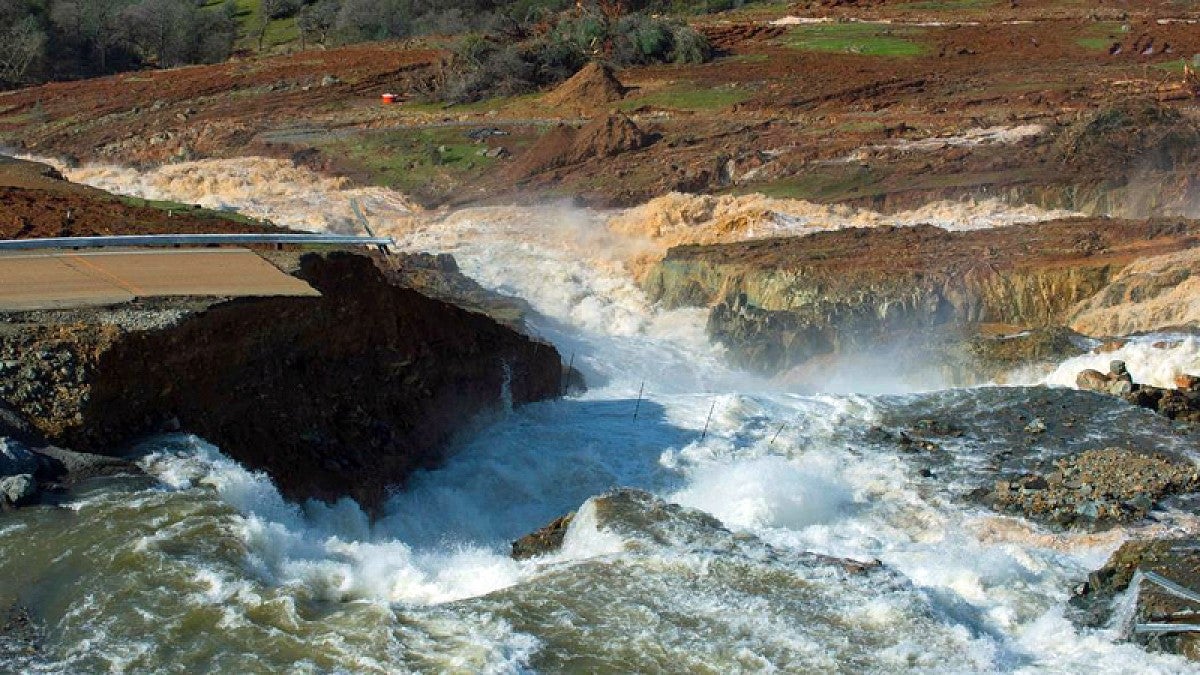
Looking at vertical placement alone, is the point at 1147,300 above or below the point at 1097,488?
above

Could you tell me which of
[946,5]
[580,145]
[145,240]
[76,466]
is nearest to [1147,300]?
[145,240]

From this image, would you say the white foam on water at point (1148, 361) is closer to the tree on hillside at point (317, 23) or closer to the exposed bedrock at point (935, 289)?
the exposed bedrock at point (935, 289)

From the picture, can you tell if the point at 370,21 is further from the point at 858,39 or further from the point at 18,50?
the point at 858,39

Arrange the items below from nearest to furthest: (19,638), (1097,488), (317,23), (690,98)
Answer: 1. (19,638)
2. (1097,488)
3. (690,98)
4. (317,23)

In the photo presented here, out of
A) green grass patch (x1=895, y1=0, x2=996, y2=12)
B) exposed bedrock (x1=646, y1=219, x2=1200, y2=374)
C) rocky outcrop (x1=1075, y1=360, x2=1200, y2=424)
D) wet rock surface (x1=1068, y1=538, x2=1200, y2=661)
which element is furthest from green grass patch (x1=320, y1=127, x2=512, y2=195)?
wet rock surface (x1=1068, y1=538, x2=1200, y2=661)

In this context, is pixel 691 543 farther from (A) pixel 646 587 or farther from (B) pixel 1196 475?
(B) pixel 1196 475

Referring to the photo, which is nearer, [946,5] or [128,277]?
[128,277]

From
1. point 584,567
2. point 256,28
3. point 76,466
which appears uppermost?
point 256,28

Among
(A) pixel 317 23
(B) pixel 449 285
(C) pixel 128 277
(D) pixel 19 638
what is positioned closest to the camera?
(D) pixel 19 638

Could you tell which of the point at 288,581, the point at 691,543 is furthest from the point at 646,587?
the point at 288,581
